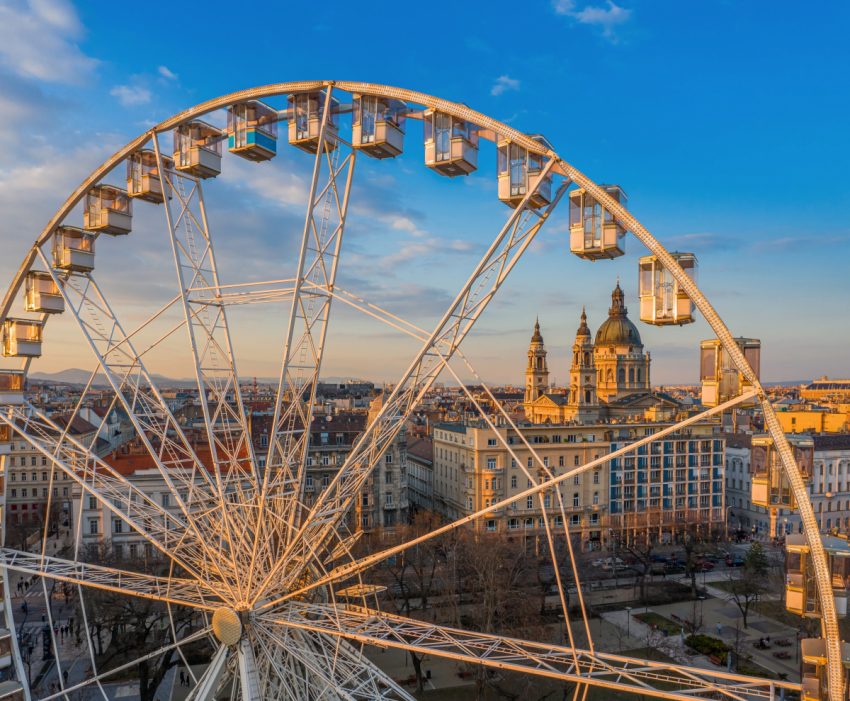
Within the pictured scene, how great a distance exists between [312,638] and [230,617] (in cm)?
240

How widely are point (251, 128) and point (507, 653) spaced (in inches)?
539

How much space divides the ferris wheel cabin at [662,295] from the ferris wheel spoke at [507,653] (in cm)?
603

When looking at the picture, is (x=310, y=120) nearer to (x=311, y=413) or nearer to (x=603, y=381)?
(x=311, y=413)

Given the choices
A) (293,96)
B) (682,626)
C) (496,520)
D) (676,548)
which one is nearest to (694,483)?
(676,548)

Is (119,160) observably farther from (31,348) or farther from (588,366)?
(588,366)

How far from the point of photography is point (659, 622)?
47.2m

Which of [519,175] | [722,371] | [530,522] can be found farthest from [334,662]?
[530,522]

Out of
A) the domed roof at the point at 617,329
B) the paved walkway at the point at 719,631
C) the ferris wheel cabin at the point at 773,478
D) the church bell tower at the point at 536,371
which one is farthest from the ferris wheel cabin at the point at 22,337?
the domed roof at the point at 617,329

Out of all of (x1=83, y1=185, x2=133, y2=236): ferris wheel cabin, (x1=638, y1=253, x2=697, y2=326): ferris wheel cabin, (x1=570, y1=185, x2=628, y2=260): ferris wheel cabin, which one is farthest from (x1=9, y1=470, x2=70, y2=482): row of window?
(x1=638, y1=253, x2=697, y2=326): ferris wheel cabin

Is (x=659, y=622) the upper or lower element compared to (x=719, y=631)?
lower

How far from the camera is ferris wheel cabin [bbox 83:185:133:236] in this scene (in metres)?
22.7

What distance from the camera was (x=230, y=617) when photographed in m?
18.3

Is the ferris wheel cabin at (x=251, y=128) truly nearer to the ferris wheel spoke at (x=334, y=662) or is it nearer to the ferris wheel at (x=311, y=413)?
the ferris wheel at (x=311, y=413)

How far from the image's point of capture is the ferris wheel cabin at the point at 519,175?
577 inches
